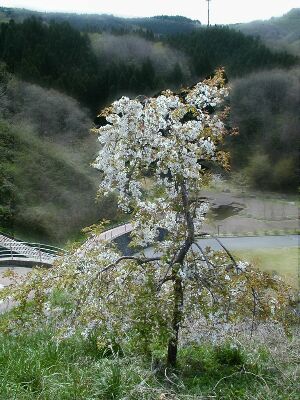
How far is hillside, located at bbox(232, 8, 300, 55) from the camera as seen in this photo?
47.6m

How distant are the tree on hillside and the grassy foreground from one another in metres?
0.30

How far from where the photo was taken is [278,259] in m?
22.2

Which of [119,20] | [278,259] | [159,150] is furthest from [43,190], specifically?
[119,20]

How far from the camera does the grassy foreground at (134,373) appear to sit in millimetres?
4477

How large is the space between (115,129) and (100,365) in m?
2.49

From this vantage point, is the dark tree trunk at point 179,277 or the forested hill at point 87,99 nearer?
the dark tree trunk at point 179,277

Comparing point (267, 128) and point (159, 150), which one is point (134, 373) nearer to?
point (159, 150)

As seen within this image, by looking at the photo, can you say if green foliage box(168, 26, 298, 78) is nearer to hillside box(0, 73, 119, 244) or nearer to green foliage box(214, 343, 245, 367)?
hillside box(0, 73, 119, 244)

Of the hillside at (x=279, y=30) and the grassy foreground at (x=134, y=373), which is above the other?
the hillside at (x=279, y=30)

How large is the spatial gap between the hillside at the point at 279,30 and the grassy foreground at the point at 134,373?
42920 mm

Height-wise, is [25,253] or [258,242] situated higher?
[25,253]

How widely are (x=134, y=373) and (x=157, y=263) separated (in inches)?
56.5

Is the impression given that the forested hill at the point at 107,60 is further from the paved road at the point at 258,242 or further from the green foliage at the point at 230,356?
the green foliage at the point at 230,356

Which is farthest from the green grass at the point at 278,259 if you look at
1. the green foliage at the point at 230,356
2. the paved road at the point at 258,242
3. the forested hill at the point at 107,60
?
the forested hill at the point at 107,60
